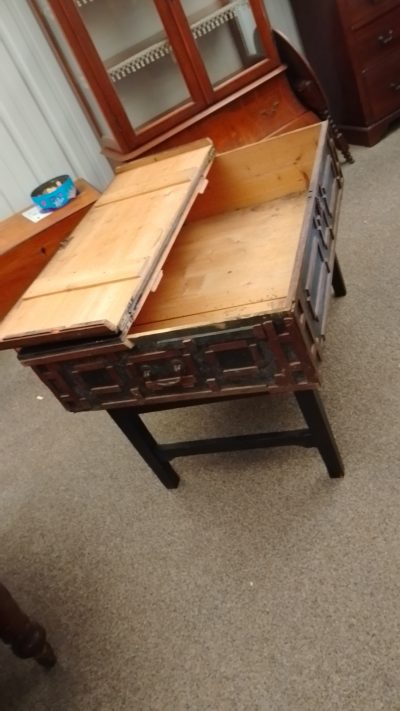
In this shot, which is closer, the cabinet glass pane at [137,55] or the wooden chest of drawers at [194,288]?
the wooden chest of drawers at [194,288]

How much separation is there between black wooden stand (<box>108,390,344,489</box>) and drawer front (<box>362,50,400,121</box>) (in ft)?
6.33

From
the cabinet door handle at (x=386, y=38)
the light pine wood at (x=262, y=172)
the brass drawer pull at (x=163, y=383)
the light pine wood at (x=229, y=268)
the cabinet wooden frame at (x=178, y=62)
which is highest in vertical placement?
the cabinet wooden frame at (x=178, y=62)

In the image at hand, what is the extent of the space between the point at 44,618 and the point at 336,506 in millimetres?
766

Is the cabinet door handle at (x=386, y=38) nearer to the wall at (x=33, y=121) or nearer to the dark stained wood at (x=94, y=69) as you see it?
the dark stained wood at (x=94, y=69)

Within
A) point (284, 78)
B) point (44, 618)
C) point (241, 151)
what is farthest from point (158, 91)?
point (44, 618)

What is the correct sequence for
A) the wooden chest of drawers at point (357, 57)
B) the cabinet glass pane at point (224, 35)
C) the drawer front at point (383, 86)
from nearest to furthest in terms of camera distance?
the cabinet glass pane at point (224, 35) → the wooden chest of drawers at point (357, 57) → the drawer front at point (383, 86)

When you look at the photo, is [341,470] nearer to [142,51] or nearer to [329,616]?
[329,616]

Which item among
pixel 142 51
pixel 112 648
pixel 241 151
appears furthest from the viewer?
pixel 142 51

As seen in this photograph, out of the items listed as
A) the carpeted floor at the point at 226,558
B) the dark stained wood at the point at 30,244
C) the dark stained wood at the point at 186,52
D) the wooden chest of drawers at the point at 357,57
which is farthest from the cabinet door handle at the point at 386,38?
the dark stained wood at the point at 30,244

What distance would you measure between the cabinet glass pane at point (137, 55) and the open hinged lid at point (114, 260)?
0.69 meters

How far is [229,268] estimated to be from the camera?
1.32 metres

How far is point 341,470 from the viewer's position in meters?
1.30

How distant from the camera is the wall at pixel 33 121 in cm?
221

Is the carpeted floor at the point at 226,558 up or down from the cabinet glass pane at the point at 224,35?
down
